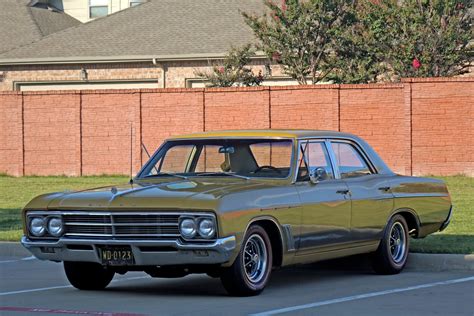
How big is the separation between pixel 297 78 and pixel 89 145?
7134mm

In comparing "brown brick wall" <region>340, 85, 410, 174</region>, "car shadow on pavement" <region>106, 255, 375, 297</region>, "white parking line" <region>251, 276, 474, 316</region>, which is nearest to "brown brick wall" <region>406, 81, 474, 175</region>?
"brown brick wall" <region>340, 85, 410, 174</region>

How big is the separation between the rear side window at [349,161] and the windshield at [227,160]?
812mm

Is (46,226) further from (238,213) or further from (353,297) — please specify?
(353,297)

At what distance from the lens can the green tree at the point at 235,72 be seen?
132 ft

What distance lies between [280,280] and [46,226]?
2.78 meters

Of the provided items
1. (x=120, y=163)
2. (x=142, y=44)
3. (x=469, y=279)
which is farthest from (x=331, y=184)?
(x=142, y=44)

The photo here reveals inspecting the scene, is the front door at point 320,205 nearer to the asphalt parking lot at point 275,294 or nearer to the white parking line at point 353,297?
the asphalt parking lot at point 275,294

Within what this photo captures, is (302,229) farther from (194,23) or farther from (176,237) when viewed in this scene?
(194,23)

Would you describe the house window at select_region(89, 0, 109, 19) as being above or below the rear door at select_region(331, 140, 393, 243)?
above

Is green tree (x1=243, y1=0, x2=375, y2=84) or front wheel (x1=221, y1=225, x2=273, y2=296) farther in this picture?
green tree (x1=243, y1=0, x2=375, y2=84)

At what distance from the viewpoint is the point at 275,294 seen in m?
11.5

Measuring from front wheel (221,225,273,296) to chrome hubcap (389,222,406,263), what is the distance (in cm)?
240

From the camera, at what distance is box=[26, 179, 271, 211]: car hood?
35.1 feet

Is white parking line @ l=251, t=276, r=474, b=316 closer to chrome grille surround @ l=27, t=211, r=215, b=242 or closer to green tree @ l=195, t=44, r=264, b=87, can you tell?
chrome grille surround @ l=27, t=211, r=215, b=242
